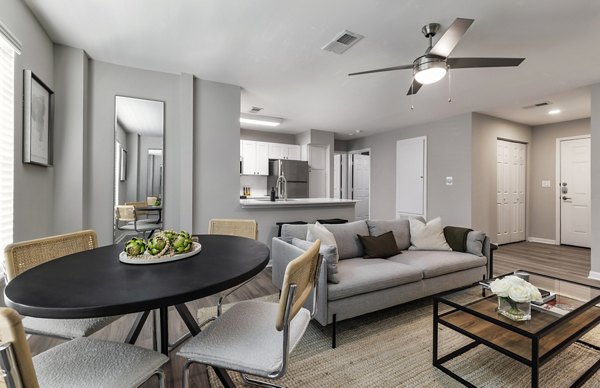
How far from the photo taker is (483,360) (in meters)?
1.88

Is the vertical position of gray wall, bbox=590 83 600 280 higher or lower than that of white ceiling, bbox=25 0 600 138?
lower

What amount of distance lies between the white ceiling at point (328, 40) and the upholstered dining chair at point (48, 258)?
6.03 ft

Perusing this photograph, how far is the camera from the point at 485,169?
5.20 metres

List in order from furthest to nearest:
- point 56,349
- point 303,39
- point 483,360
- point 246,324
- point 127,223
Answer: point 127,223 → point 303,39 → point 483,360 → point 246,324 → point 56,349

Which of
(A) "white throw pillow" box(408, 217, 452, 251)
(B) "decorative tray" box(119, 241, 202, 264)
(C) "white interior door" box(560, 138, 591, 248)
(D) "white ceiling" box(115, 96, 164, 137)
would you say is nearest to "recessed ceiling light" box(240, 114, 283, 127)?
(D) "white ceiling" box(115, 96, 164, 137)

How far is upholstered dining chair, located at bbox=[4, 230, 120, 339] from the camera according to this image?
132cm

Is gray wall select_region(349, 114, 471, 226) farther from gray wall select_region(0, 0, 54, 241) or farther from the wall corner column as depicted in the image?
gray wall select_region(0, 0, 54, 241)

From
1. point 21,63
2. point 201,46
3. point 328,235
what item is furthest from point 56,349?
point 201,46

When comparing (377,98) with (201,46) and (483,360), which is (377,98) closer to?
(201,46)

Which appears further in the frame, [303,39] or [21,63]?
[303,39]

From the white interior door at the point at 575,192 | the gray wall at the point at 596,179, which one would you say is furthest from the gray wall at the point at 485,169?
the gray wall at the point at 596,179

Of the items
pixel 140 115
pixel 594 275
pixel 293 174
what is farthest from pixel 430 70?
pixel 293 174

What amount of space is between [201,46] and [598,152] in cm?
509

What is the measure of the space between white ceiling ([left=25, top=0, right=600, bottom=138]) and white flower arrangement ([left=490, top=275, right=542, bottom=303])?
2.01 m
